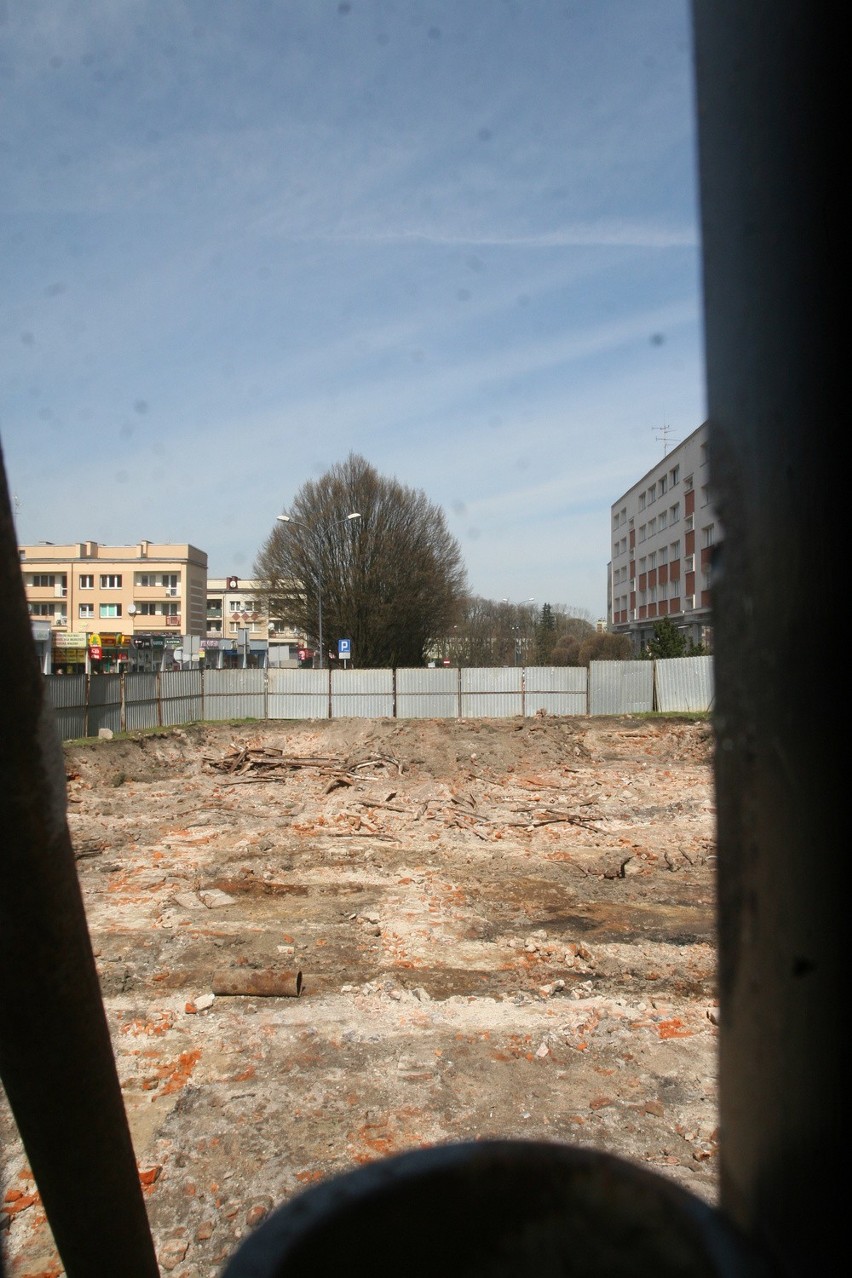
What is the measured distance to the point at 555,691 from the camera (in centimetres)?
3222

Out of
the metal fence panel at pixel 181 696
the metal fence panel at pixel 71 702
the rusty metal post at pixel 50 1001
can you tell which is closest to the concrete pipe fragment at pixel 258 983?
the rusty metal post at pixel 50 1001

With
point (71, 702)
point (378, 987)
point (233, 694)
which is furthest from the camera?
point (233, 694)

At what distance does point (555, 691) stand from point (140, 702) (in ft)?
47.8

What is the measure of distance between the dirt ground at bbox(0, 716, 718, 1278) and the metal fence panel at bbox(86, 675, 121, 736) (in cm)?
563

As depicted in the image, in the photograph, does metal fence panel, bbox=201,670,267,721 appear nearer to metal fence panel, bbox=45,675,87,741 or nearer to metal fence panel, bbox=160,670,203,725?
metal fence panel, bbox=160,670,203,725

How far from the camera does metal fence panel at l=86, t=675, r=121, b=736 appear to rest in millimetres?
23828

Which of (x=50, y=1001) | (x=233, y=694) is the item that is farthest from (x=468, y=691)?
(x=50, y=1001)

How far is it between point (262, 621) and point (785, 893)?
49865 mm

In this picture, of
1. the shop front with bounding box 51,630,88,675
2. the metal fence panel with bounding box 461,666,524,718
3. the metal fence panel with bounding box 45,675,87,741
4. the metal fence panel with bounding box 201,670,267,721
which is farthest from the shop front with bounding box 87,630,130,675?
the metal fence panel with bounding box 461,666,524,718

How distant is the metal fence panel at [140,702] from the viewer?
84.6 feet

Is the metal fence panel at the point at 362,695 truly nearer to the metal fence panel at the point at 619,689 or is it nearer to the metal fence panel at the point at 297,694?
the metal fence panel at the point at 297,694

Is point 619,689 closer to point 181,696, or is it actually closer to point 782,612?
point 181,696

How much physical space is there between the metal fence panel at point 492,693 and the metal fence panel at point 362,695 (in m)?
2.81

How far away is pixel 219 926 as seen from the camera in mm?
9680
